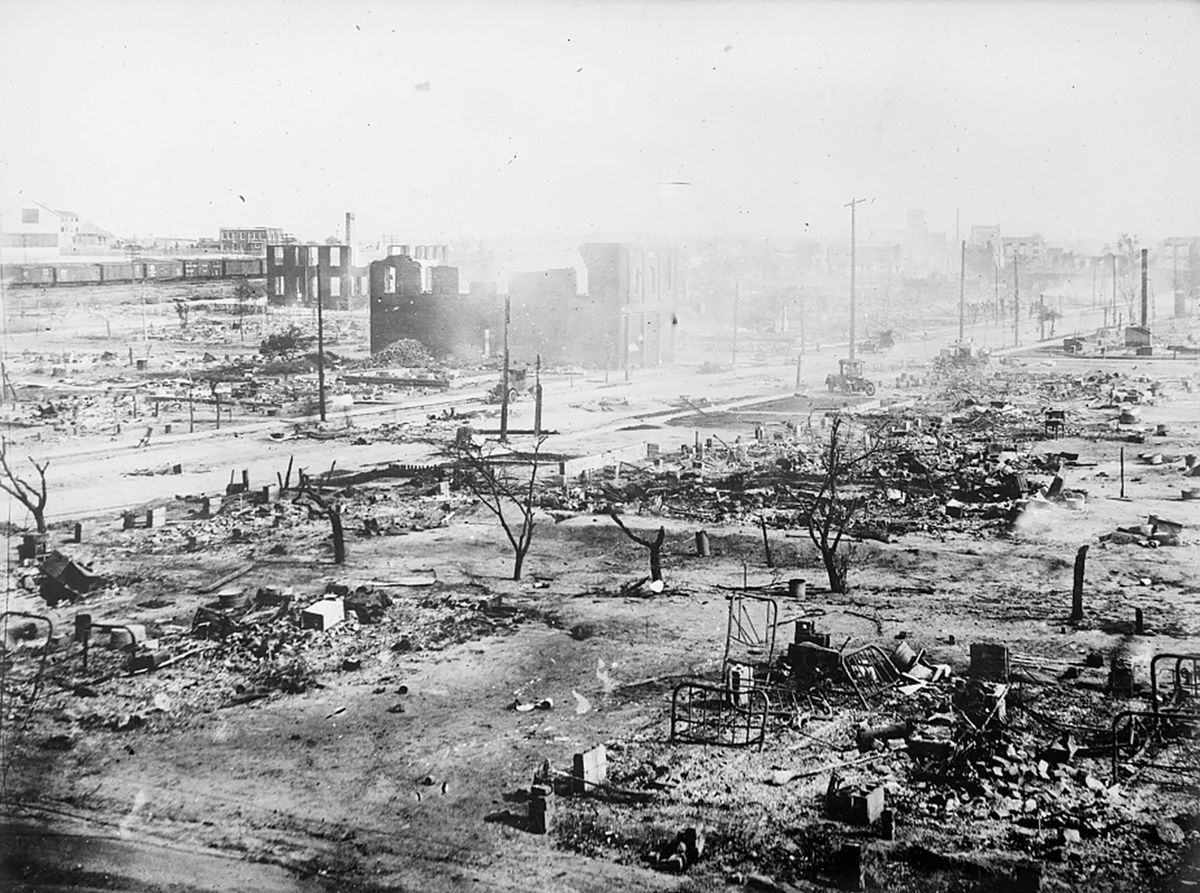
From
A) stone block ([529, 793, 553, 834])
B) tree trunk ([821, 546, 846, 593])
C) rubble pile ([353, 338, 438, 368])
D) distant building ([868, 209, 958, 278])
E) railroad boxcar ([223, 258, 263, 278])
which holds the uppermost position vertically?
distant building ([868, 209, 958, 278])

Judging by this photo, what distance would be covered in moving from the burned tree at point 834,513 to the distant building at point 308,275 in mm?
29915

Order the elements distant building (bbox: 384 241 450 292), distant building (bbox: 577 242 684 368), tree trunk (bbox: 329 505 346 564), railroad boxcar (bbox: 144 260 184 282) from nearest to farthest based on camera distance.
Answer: tree trunk (bbox: 329 505 346 564), railroad boxcar (bbox: 144 260 184 282), distant building (bbox: 384 241 450 292), distant building (bbox: 577 242 684 368)

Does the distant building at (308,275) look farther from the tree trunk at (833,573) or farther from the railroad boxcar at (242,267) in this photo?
the tree trunk at (833,573)

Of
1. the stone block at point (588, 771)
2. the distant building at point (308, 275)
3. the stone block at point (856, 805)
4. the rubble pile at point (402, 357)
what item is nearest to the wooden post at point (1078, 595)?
the stone block at point (856, 805)

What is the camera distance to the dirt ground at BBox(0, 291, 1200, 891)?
843 cm

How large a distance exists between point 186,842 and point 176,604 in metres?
6.71

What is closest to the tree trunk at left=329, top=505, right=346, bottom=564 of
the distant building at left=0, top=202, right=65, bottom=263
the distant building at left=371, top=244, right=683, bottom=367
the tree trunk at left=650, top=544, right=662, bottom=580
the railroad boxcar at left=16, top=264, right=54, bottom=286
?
the tree trunk at left=650, top=544, right=662, bottom=580

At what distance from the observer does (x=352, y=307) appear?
179ft

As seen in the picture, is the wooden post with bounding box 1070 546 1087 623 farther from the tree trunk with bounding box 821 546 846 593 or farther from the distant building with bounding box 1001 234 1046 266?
the distant building with bounding box 1001 234 1046 266

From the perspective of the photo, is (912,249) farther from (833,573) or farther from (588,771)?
(588,771)

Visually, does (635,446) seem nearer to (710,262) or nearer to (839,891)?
(839,891)

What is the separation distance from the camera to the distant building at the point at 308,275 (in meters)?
47.8

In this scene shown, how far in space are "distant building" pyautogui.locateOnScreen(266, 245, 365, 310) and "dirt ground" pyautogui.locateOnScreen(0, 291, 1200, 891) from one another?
27962 mm

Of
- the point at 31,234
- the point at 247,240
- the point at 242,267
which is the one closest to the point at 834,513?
the point at 31,234
